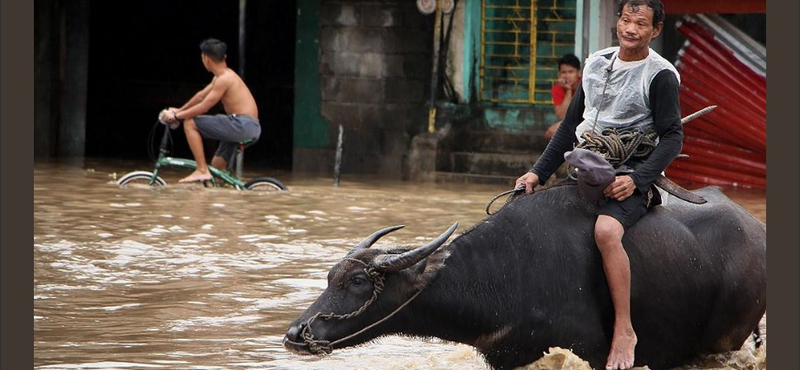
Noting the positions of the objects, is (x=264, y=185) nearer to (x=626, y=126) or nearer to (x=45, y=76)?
(x=45, y=76)

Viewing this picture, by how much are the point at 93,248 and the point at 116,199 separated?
300 centimetres

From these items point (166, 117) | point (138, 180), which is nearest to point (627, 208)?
point (166, 117)

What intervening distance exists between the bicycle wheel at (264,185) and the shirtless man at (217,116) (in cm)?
42

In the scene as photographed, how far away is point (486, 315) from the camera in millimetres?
5715

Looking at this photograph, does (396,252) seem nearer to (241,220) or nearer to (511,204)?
(511,204)

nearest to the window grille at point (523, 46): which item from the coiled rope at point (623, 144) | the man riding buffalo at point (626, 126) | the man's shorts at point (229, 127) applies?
the man's shorts at point (229, 127)

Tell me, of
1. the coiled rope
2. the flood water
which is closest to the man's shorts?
the flood water

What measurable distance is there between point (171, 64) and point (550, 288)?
17.0 metres

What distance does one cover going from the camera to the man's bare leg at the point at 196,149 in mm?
13164

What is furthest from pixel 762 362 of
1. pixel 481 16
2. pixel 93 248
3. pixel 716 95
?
pixel 481 16

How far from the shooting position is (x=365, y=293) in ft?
18.4

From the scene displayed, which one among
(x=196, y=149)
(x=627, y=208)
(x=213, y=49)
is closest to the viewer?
(x=627, y=208)

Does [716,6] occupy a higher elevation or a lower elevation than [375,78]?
higher

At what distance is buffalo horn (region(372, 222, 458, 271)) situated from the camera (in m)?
5.54
